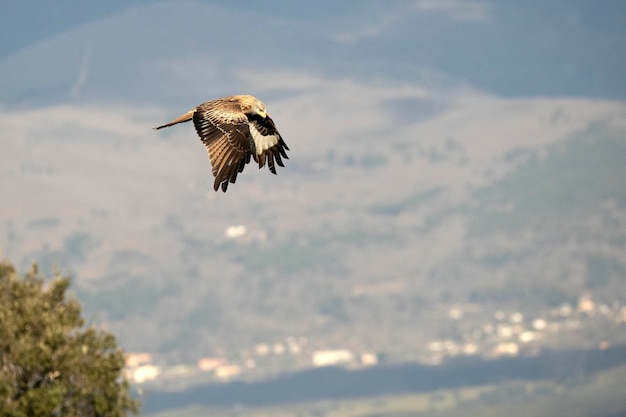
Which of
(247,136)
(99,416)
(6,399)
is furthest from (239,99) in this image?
(99,416)

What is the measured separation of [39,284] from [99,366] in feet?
21.8

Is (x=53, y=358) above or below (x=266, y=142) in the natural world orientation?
above

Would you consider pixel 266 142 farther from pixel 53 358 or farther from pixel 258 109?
pixel 53 358

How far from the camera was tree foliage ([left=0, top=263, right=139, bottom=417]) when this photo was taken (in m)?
63.3

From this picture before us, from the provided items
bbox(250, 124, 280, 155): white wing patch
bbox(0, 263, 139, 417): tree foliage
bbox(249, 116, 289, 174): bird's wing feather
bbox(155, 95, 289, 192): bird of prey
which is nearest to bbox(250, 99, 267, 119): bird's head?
bbox(155, 95, 289, 192): bird of prey

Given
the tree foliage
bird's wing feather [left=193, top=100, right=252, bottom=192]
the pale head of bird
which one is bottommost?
bird's wing feather [left=193, top=100, right=252, bottom=192]

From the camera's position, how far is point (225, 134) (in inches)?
1219

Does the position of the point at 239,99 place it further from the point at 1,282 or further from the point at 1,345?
the point at 1,282

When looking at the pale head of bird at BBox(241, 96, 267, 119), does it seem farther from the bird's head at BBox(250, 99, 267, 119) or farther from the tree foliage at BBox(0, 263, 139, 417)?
the tree foliage at BBox(0, 263, 139, 417)

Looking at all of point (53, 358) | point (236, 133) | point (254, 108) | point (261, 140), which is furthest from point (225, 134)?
Result: point (53, 358)

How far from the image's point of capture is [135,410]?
6919 centimetres

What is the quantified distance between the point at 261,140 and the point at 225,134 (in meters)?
1.19

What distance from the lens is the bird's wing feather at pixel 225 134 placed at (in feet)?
101

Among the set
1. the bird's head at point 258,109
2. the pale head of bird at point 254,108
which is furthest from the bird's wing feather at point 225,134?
the bird's head at point 258,109
